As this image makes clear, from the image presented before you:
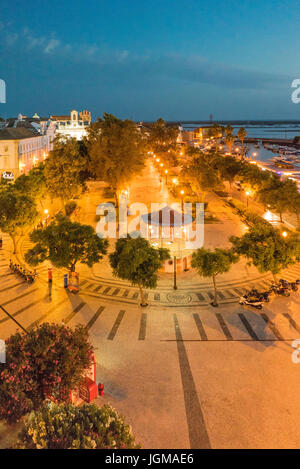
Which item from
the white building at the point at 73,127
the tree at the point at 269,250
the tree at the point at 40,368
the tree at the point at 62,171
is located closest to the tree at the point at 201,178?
the tree at the point at 62,171

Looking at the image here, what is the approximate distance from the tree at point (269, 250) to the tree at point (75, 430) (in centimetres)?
1420

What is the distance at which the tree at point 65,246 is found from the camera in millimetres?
22083

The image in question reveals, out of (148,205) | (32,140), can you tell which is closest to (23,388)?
(148,205)

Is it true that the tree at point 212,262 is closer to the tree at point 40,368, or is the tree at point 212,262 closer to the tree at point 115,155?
the tree at point 40,368

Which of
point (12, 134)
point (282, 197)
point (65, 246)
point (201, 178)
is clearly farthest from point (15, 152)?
point (282, 197)

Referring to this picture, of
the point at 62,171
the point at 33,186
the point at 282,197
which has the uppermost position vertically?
the point at 62,171

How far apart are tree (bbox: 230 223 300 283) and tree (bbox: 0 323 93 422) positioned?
41.9 ft

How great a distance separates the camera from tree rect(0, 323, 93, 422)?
1022 cm

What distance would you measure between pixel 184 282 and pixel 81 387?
1358 cm

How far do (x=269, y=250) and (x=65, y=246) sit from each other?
13.0 meters

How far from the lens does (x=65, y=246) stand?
22.0 meters

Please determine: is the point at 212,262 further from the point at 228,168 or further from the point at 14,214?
the point at 228,168

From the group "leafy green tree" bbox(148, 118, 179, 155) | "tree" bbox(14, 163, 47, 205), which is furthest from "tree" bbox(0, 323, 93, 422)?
"leafy green tree" bbox(148, 118, 179, 155)

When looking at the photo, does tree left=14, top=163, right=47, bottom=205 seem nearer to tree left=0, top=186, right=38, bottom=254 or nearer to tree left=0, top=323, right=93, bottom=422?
tree left=0, top=186, right=38, bottom=254
